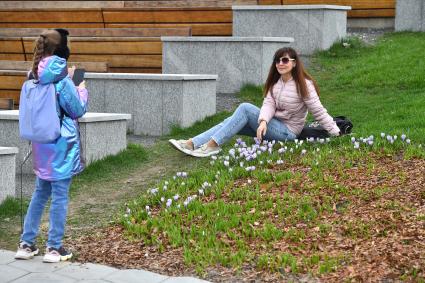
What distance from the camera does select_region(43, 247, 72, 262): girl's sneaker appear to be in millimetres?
6207

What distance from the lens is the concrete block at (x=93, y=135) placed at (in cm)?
895

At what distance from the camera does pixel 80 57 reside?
44.2 ft

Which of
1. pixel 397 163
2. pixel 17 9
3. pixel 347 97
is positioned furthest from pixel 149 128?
pixel 17 9

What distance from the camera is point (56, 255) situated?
20.5 ft

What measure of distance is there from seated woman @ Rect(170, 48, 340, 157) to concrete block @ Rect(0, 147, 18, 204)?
185 cm

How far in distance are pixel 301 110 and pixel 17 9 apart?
28.7 feet

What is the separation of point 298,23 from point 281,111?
5.28 metres

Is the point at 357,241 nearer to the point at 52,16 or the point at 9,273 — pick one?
the point at 9,273

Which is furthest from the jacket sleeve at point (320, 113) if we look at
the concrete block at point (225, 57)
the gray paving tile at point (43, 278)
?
the concrete block at point (225, 57)

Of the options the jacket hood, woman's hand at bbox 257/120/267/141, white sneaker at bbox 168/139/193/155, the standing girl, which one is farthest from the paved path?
white sneaker at bbox 168/139/193/155

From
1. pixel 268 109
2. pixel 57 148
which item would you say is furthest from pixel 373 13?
pixel 57 148

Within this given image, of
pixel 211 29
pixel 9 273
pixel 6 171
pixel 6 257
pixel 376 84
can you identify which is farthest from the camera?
pixel 211 29

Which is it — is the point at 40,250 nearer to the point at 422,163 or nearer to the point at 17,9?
the point at 422,163

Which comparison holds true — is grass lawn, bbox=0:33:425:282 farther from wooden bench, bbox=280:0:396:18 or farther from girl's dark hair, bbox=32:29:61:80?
wooden bench, bbox=280:0:396:18
